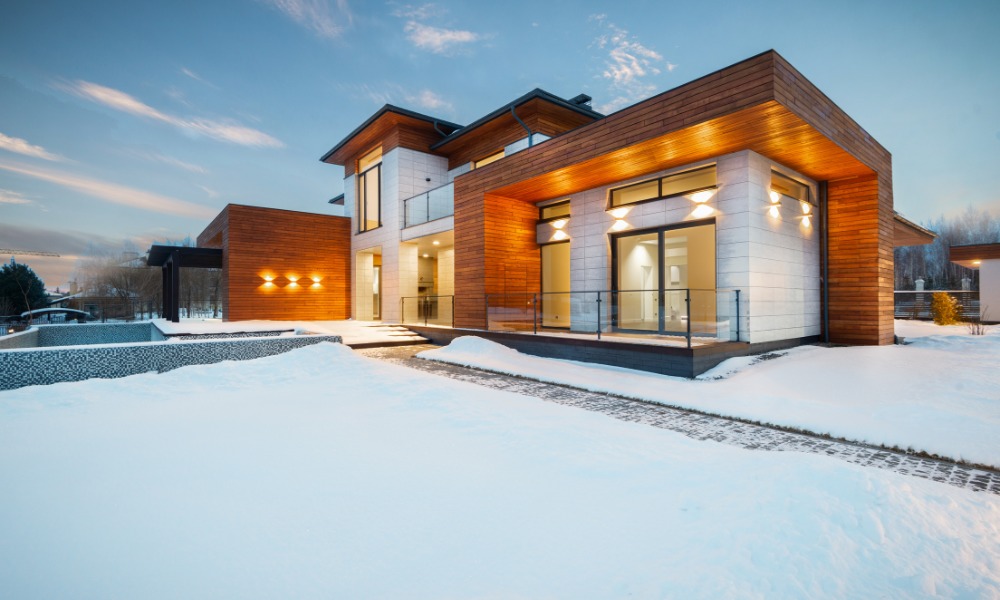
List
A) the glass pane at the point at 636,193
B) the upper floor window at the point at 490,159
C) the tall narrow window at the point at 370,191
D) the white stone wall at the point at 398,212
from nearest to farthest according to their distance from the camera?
the glass pane at the point at 636,193, the upper floor window at the point at 490,159, the white stone wall at the point at 398,212, the tall narrow window at the point at 370,191

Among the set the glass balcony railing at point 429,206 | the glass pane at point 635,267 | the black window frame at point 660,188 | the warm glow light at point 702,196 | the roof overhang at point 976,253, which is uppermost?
the glass balcony railing at point 429,206

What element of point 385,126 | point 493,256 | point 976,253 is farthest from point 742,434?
point 976,253

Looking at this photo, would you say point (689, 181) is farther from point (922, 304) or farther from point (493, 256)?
point (922, 304)

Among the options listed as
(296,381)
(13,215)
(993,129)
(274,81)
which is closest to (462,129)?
(296,381)

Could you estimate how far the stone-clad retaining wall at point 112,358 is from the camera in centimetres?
554

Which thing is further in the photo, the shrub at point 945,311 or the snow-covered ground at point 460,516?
the shrub at point 945,311

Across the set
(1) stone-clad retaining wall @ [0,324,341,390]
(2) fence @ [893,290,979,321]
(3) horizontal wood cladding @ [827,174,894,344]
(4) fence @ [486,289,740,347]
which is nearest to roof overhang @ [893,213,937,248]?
(2) fence @ [893,290,979,321]

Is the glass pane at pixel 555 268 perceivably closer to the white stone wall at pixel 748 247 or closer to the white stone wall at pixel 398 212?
the white stone wall at pixel 748 247

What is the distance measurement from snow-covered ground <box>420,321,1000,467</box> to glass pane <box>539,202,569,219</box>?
4.43 meters

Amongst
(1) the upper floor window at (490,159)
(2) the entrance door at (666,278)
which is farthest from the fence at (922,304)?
(1) the upper floor window at (490,159)

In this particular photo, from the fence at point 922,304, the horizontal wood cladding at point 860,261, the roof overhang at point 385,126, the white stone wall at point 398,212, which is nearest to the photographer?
the horizontal wood cladding at point 860,261

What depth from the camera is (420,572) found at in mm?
1990

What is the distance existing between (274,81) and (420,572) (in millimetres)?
37211

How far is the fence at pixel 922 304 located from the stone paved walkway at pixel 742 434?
726 inches
